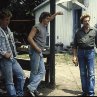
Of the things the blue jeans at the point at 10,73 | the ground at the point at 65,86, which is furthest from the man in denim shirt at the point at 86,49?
the blue jeans at the point at 10,73

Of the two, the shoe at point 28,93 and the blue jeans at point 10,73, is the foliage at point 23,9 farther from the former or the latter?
the blue jeans at point 10,73

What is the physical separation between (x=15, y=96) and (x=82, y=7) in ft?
51.6

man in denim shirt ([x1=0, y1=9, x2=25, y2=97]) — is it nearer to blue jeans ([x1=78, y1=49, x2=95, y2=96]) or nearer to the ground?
blue jeans ([x1=78, y1=49, x2=95, y2=96])

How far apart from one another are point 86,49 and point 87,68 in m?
0.44

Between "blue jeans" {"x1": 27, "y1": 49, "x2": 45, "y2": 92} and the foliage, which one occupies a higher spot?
the foliage

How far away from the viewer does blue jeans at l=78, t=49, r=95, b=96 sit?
780 cm

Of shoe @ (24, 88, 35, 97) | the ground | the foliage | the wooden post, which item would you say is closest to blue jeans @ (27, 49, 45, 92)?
shoe @ (24, 88, 35, 97)

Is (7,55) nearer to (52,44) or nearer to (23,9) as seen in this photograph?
(52,44)

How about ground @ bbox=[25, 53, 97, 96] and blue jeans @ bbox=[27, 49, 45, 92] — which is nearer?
blue jeans @ bbox=[27, 49, 45, 92]

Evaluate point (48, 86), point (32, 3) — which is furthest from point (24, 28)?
point (48, 86)

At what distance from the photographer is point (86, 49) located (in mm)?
7773

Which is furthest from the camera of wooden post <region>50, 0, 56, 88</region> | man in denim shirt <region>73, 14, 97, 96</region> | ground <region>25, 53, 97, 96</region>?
wooden post <region>50, 0, 56, 88</region>

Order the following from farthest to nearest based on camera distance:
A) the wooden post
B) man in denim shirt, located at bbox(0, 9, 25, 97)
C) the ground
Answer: the wooden post → the ground → man in denim shirt, located at bbox(0, 9, 25, 97)

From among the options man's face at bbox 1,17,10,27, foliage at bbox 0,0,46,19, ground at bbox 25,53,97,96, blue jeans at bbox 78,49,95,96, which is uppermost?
foliage at bbox 0,0,46,19
